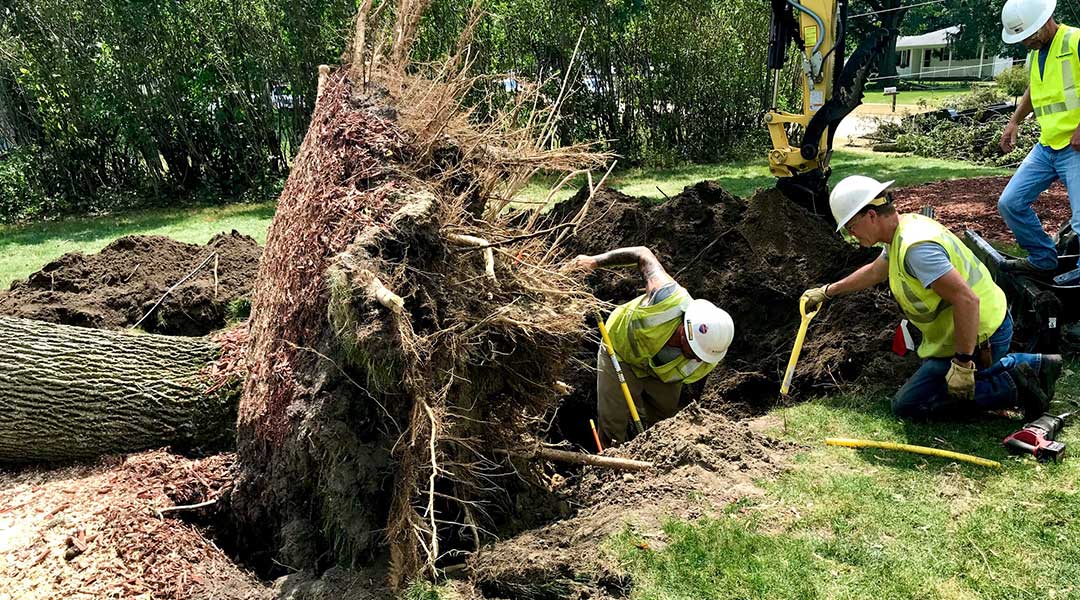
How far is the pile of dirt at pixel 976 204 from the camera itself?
7.66 metres

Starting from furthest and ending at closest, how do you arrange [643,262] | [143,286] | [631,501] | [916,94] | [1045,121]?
[916,94], [143,286], [1045,121], [643,262], [631,501]

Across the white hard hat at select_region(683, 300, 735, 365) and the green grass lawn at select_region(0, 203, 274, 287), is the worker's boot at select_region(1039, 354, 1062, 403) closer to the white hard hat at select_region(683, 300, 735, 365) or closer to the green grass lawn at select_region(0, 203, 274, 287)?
the white hard hat at select_region(683, 300, 735, 365)

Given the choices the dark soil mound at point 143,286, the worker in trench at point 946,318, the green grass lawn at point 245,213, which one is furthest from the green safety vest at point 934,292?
the green grass lawn at point 245,213

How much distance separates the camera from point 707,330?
4598mm

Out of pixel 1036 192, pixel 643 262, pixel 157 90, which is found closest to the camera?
pixel 643 262

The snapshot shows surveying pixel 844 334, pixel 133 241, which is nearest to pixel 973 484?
pixel 844 334

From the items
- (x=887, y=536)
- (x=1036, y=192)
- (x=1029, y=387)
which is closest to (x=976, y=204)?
(x=1036, y=192)

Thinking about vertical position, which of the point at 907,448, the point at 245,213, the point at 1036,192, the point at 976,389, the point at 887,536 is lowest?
the point at 887,536

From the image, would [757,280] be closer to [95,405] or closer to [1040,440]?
[1040,440]

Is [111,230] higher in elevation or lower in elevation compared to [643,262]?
Result: lower

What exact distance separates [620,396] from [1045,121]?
365 cm

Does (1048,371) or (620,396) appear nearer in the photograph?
(1048,371)

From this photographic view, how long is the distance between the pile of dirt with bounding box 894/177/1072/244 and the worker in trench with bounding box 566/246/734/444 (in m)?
4.19

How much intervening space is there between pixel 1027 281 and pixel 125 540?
5.66 meters
